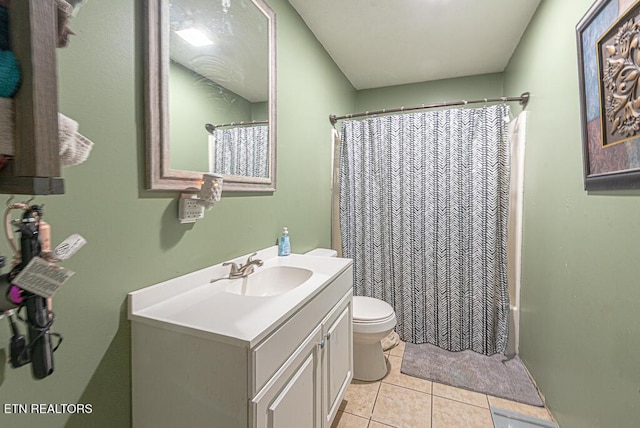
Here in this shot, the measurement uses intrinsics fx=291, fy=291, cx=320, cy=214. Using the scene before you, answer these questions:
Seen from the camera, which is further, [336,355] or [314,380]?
[336,355]

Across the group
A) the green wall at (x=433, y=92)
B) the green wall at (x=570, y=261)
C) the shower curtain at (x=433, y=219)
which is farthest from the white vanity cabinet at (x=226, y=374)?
the green wall at (x=433, y=92)

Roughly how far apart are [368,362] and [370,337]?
25 centimetres

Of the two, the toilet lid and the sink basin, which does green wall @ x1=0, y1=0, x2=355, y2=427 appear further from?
the toilet lid

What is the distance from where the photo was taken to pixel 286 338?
3.17ft

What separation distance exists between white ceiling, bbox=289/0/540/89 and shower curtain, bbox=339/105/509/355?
21.3 inches

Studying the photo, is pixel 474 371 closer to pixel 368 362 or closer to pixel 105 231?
pixel 368 362

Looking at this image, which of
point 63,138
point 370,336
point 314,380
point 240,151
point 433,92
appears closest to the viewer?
point 63,138

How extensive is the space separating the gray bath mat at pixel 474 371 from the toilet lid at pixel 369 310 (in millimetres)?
464

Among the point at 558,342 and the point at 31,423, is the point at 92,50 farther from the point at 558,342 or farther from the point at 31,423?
the point at 558,342

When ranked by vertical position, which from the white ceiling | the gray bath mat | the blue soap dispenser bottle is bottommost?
the gray bath mat

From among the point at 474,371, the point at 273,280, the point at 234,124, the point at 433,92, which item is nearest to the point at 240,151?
the point at 234,124

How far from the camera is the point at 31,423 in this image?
743 millimetres

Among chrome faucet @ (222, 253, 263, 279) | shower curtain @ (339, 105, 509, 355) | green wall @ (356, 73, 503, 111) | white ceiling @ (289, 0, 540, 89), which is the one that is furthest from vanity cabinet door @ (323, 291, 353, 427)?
green wall @ (356, 73, 503, 111)

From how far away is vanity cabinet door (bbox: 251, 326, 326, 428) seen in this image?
862 mm
